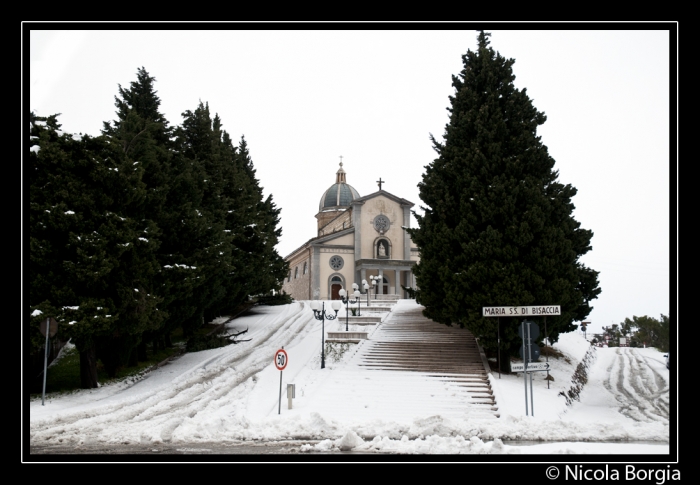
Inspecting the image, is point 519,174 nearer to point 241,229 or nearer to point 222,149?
point 241,229

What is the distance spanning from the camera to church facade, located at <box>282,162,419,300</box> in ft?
150

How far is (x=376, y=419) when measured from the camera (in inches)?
496

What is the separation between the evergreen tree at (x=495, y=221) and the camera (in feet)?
57.5

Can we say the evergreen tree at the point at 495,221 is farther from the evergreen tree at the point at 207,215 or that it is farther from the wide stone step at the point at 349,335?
the evergreen tree at the point at 207,215

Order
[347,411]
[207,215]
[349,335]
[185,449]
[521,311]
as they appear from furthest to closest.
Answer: [349,335], [207,215], [521,311], [347,411], [185,449]

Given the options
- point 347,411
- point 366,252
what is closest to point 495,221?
point 347,411

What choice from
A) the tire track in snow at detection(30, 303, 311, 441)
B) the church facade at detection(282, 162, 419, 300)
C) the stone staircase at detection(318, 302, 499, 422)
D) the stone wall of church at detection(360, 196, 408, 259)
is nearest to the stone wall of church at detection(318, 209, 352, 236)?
the church facade at detection(282, 162, 419, 300)

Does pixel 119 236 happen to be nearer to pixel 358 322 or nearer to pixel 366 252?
pixel 358 322

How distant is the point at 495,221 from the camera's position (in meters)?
18.5

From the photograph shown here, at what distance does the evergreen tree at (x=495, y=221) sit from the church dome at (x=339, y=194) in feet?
144

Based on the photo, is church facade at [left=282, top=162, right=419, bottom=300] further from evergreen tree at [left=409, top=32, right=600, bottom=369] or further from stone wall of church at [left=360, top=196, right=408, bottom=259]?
evergreen tree at [left=409, top=32, right=600, bottom=369]

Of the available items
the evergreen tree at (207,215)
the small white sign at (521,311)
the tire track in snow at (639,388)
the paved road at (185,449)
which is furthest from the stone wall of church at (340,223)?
the paved road at (185,449)

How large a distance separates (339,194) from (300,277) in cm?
1794
